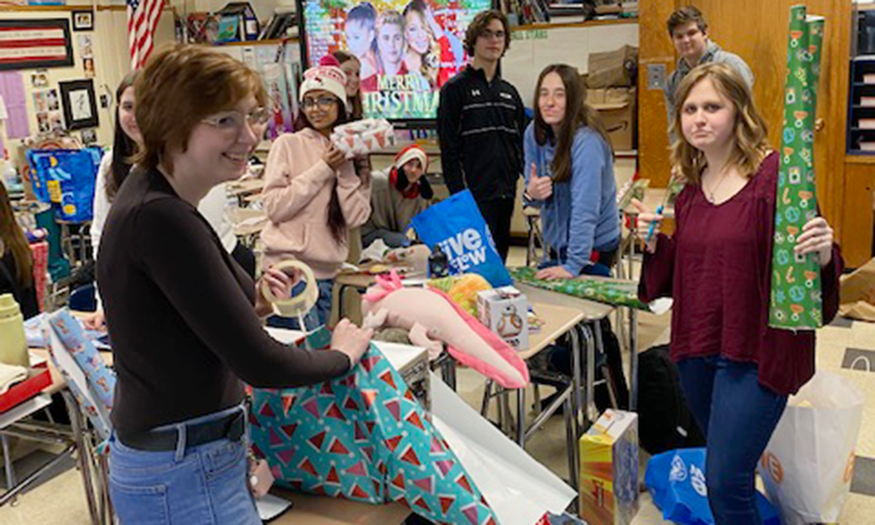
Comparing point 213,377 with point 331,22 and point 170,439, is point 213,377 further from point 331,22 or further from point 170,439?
point 331,22

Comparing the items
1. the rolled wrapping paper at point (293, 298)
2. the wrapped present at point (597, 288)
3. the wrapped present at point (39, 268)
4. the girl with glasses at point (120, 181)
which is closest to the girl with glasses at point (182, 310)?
the rolled wrapping paper at point (293, 298)

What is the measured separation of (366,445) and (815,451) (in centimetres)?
148

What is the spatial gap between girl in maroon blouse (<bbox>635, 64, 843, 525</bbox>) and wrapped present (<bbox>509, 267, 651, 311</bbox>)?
646 millimetres

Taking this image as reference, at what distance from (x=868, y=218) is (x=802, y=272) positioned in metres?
3.70

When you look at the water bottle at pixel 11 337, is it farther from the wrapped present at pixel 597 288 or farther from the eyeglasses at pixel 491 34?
the eyeglasses at pixel 491 34

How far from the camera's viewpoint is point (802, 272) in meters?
2.03

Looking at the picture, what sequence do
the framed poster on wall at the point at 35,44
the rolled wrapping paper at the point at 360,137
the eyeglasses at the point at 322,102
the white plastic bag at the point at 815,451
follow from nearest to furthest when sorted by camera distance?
the white plastic bag at the point at 815,451 < the rolled wrapping paper at the point at 360,137 < the eyeglasses at the point at 322,102 < the framed poster on wall at the point at 35,44

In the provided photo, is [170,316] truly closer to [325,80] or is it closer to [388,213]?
[325,80]

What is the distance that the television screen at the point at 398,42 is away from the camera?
6.18 meters

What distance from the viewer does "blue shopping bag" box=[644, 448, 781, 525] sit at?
9.32ft

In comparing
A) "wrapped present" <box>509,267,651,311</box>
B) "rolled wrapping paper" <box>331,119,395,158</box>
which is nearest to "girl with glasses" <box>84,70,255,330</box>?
"rolled wrapping paper" <box>331,119,395,158</box>

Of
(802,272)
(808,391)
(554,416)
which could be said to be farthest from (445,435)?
(554,416)

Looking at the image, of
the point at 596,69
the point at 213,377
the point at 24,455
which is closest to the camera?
the point at 213,377

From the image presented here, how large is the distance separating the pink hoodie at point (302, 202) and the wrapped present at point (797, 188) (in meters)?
1.61
